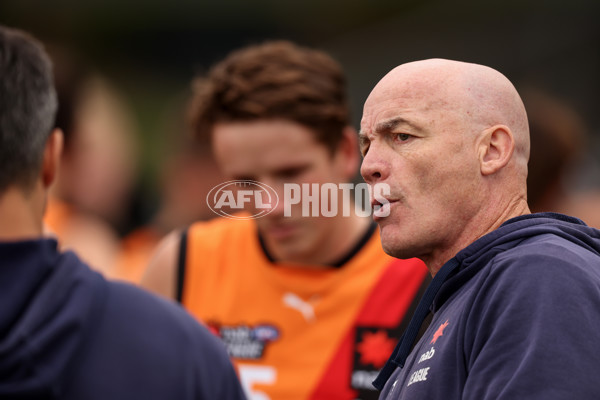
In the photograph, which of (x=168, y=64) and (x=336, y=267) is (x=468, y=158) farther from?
(x=168, y=64)

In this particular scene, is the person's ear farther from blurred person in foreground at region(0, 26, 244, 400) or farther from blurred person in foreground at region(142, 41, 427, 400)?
blurred person in foreground at region(0, 26, 244, 400)

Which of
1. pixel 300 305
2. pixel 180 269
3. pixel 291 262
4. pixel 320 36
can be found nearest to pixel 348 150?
pixel 291 262

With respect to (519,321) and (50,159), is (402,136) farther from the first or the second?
(50,159)

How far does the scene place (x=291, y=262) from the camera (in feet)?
10.6

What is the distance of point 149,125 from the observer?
10445 millimetres

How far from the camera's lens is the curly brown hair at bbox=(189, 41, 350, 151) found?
117 inches

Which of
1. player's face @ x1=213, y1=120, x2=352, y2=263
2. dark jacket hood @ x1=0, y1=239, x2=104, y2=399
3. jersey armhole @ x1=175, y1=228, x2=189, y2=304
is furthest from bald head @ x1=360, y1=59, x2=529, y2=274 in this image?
jersey armhole @ x1=175, y1=228, x2=189, y2=304

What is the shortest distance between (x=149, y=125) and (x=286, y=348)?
7.76 meters

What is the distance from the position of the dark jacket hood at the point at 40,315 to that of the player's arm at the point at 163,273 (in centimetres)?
170

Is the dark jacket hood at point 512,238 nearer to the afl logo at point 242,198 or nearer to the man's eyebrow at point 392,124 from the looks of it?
the man's eyebrow at point 392,124

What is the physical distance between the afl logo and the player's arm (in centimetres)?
65

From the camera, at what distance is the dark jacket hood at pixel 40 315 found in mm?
1539

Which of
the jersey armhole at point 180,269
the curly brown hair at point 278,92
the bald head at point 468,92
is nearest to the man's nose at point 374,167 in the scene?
the bald head at point 468,92

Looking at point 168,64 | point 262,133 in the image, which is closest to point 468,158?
point 262,133
